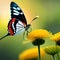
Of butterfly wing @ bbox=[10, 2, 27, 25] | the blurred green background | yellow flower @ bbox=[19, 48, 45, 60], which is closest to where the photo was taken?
yellow flower @ bbox=[19, 48, 45, 60]

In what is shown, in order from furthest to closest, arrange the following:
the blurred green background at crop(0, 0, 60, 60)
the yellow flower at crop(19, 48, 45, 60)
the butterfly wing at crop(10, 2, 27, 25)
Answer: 1. the blurred green background at crop(0, 0, 60, 60)
2. the butterfly wing at crop(10, 2, 27, 25)
3. the yellow flower at crop(19, 48, 45, 60)

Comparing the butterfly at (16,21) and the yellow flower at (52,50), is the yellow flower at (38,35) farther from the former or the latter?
the butterfly at (16,21)

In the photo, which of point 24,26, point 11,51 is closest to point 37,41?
point 24,26

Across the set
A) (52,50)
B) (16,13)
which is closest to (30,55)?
(52,50)

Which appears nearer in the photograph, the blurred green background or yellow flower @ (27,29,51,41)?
yellow flower @ (27,29,51,41)

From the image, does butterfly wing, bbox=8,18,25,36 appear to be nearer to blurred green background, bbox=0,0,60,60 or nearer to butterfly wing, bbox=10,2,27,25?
butterfly wing, bbox=10,2,27,25

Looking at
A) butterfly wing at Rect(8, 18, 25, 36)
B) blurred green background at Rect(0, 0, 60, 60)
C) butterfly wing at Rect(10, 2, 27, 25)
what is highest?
butterfly wing at Rect(10, 2, 27, 25)

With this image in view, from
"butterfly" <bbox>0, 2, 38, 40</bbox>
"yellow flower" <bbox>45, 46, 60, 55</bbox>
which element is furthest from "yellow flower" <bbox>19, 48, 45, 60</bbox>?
"butterfly" <bbox>0, 2, 38, 40</bbox>

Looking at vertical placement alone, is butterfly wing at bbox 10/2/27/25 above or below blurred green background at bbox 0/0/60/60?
above

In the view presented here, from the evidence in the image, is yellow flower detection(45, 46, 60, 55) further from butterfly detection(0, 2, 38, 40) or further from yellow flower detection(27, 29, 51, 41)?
butterfly detection(0, 2, 38, 40)

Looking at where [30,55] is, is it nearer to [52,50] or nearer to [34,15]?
[52,50]
